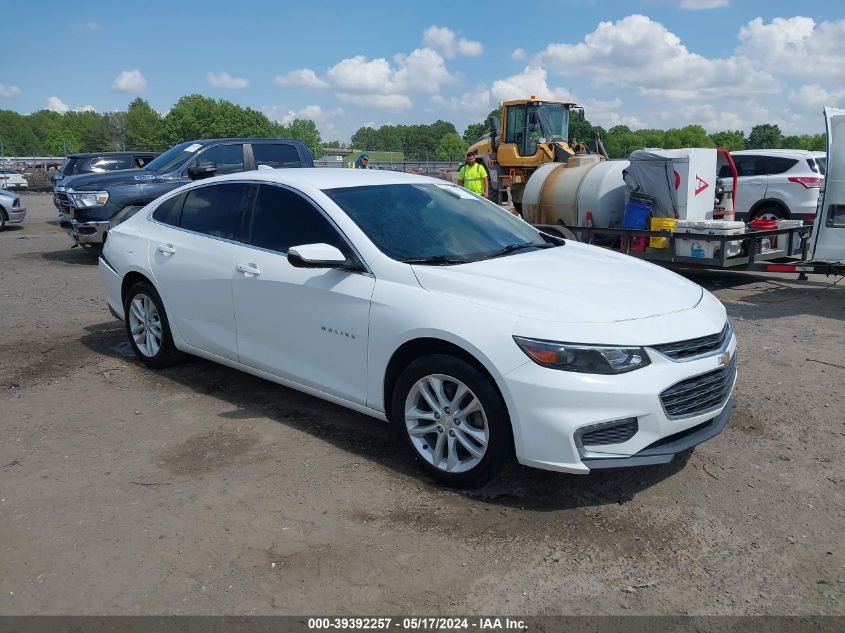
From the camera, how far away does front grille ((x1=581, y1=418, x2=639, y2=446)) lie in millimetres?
3668

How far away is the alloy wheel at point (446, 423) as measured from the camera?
3922mm

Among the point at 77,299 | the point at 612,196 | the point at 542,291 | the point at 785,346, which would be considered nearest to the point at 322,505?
the point at 542,291

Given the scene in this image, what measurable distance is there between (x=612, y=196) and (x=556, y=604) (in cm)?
931

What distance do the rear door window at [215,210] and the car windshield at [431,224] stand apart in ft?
2.96

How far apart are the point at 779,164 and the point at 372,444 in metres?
12.5

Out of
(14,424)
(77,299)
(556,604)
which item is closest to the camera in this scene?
(556,604)

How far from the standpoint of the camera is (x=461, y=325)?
3.87 metres

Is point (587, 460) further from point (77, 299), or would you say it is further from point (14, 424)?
point (77, 299)

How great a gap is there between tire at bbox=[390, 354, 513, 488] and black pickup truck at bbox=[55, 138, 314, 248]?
885 centimetres

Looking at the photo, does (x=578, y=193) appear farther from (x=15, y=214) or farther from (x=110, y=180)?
(x=15, y=214)

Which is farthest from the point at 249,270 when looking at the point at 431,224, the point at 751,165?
the point at 751,165

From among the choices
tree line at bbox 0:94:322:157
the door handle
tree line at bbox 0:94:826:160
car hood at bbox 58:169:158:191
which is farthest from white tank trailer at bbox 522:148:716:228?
tree line at bbox 0:94:322:157

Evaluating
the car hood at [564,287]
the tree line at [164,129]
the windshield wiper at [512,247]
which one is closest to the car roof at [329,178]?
the windshield wiper at [512,247]

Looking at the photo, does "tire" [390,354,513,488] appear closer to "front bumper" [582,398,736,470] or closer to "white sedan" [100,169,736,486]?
"white sedan" [100,169,736,486]
